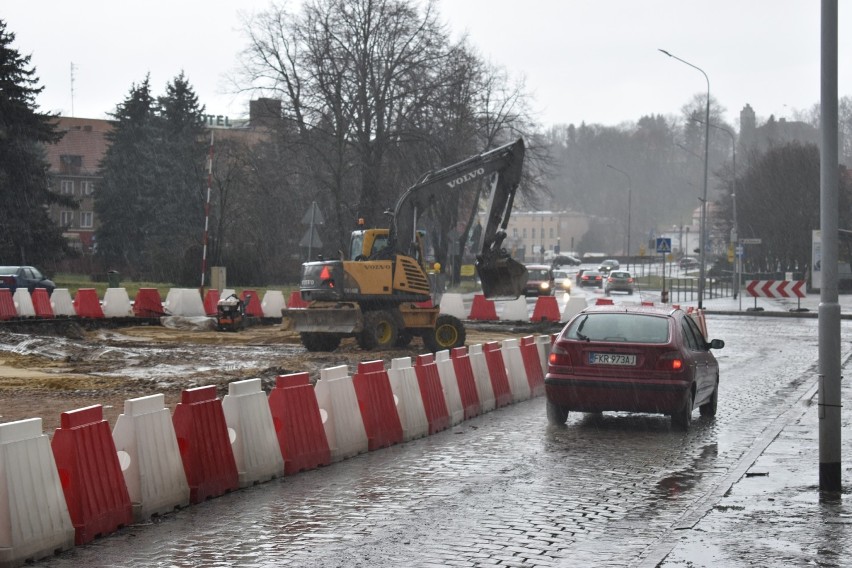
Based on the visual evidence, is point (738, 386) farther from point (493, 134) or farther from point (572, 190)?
point (572, 190)

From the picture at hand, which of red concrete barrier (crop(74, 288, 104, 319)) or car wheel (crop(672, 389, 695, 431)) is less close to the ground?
red concrete barrier (crop(74, 288, 104, 319))

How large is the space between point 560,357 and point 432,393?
142cm

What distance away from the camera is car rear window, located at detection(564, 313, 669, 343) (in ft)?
45.3

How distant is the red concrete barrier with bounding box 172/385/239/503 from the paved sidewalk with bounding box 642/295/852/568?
11.0 feet

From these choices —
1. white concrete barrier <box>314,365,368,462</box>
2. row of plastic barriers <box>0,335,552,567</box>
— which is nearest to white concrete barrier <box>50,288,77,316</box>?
row of plastic barriers <box>0,335,552,567</box>

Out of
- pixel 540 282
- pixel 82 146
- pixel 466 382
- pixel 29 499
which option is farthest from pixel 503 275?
pixel 82 146

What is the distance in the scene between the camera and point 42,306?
31641 mm

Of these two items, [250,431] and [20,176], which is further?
[20,176]

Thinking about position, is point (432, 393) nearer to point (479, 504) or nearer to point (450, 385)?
point (450, 385)

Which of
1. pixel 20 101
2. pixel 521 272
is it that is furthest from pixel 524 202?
pixel 521 272

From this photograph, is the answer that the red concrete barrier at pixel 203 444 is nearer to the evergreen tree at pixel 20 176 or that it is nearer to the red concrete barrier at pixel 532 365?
the red concrete barrier at pixel 532 365

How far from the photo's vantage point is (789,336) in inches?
1328

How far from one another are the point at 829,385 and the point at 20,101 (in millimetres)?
51747

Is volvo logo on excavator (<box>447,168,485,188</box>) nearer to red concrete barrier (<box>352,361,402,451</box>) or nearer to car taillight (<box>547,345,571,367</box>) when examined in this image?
car taillight (<box>547,345,571,367</box>)
